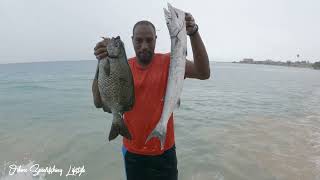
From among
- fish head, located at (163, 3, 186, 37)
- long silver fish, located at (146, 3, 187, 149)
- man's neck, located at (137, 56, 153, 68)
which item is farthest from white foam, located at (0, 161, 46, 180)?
fish head, located at (163, 3, 186, 37)

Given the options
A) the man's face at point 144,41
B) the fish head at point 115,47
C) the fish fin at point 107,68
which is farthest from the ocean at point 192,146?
the fish head at point 115,47

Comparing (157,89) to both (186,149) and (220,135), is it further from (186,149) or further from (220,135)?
Answer: (220,135)

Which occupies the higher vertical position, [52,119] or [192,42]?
[192,42]

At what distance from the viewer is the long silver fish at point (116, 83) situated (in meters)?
3.04

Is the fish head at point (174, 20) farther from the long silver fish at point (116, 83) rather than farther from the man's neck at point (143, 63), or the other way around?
the man's neck at point (143, 63)

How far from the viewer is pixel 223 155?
33.5 ft

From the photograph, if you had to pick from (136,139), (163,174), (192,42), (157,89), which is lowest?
(163,174)

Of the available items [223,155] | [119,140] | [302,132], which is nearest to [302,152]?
[223,155]

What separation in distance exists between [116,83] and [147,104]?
71cm

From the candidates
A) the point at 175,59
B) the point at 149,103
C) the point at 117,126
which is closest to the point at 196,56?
the point at 175,59

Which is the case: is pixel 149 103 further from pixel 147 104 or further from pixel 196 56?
pixel 196 56

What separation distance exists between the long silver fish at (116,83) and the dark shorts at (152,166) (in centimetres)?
69

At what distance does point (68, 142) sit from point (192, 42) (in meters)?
9.84

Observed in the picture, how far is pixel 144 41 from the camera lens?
364cm
